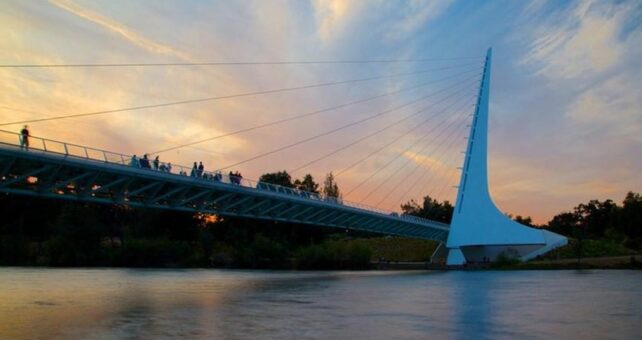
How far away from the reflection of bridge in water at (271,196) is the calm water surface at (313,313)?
17.5ft

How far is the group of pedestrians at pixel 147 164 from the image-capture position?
32.8 meters

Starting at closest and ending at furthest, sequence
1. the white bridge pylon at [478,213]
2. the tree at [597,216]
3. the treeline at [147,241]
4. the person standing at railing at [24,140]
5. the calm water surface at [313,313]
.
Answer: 1. the calm water surface at [313,313]
2. the person standing at railing at [24,140]
3. the white bridge pylon at [478,213]
4. the treeline at [147,241]
5. the tree at [597,216]

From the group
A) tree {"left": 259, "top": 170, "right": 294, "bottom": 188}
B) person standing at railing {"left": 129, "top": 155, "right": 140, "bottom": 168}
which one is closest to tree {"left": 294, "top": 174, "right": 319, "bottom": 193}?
tree {"left": 259, "top": 170, "right": 294, "bottom": 188}

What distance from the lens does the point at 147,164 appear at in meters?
33.9

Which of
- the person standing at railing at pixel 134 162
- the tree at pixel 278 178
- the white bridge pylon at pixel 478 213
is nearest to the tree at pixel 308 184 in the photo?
the tree at pixel 278 178

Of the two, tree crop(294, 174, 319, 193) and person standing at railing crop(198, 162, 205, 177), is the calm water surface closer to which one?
person standing at railing crop(198, 162, 205, 177)

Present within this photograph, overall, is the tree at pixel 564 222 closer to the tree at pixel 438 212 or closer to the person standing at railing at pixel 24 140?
the tree at pixel 438 212

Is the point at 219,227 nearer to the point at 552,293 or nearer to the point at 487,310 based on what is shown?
the point at 552,293

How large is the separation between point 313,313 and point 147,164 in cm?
1506

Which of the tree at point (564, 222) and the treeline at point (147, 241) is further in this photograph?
the tree at point (564, 222)

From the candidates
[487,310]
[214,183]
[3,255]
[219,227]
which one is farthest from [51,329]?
[219,227]

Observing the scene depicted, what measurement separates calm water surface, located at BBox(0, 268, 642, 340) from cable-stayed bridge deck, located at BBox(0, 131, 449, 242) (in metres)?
5.06

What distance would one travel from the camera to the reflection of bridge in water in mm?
29750

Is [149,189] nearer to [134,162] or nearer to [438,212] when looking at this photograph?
[134,162]
